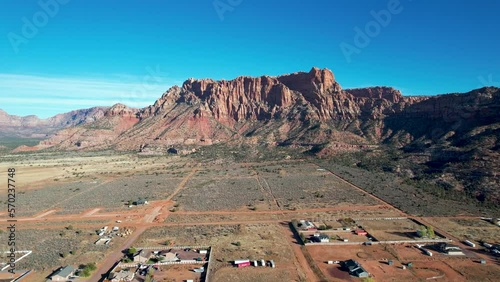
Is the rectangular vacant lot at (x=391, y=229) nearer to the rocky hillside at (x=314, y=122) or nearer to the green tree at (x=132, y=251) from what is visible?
the green tree at (x=132, y=251)

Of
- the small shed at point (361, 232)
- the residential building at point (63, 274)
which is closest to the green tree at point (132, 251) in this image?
the residential building at point (63, 274)

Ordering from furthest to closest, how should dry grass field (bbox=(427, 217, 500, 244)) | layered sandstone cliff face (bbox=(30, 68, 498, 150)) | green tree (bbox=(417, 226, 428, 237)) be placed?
1. layered sandstone cliff face (bbox=(30, 68, 498, 150))
2. green tree (bbox=(417, 226, 428, 237))
3. dry grass field (bbox=(427, 217, 500, 244))

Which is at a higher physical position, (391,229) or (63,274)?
(391,229)

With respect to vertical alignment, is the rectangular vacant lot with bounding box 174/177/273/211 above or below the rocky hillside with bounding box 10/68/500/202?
below

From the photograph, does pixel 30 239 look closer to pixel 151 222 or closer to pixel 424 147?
pixel 151 222

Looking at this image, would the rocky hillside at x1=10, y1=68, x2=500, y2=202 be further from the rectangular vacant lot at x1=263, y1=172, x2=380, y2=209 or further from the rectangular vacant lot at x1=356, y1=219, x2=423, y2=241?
the rectangular vacant lot at x1=356, y1=219, x2=423, y2=241

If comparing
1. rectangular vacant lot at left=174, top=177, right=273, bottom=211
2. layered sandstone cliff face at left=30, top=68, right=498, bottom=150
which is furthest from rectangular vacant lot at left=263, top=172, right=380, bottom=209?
layered sandstone cliff face at left=30, top=68, right=498, bottom=150

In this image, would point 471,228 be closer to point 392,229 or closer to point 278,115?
point 392,229

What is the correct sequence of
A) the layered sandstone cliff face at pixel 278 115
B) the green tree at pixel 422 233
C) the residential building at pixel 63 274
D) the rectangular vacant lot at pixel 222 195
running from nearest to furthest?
the residential building at pixel 63 274 → the green tree at pixel 422 233 → the rectangular vacant lot at pixel 222 195 → the layered sandstone cliff face at pixel 278 115

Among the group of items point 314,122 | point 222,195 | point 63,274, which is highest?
point 314,122

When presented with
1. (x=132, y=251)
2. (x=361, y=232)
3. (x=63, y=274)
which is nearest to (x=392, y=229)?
(x=361, y=232)

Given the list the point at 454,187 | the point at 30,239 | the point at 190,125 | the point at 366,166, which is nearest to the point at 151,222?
the point at 30,239
